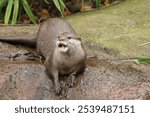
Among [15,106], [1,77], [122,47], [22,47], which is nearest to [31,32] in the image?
[22,47]

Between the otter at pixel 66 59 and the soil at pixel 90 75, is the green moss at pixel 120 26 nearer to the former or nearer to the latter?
the soil at pixel 90 75

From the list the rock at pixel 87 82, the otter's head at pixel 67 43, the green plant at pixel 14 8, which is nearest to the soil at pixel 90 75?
the rock at pixel 87 82

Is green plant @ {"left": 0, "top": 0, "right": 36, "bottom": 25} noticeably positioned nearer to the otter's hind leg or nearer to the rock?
the rock

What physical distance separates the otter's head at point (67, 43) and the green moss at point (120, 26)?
792 mm

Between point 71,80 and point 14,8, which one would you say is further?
point 14,8

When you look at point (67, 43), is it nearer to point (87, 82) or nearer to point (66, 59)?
point (66, 59)

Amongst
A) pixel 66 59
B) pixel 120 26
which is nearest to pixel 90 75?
pixel 66 59

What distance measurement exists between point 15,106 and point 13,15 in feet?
7.71

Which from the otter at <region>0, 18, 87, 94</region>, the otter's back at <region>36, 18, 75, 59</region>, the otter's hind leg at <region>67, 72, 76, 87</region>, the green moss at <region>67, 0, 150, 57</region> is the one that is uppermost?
the otter at <region>0, 18, 87, 94</region>

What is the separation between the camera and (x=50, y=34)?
4.12 meters

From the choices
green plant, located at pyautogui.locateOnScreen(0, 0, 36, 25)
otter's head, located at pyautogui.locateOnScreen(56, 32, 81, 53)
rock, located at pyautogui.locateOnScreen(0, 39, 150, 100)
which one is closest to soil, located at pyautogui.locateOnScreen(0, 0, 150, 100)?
rock, located at pyautogui.locateOnScreen(0, 39, 150, 100)

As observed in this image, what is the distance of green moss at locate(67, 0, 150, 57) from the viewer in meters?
4.40

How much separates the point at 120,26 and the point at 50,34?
1.09 m

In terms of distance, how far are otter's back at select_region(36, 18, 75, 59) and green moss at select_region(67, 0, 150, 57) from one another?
0.41 m
